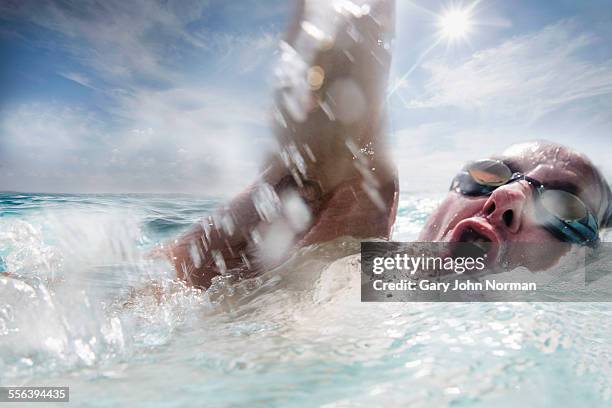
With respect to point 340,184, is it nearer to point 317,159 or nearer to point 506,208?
point 317,159

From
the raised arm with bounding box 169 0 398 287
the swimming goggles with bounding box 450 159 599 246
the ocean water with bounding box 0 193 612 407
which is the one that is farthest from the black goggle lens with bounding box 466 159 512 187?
the ocean water with bounding box 0 193 612 407

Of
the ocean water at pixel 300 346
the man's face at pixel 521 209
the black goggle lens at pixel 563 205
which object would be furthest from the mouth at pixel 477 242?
the black goggle lens at pixel 563 205

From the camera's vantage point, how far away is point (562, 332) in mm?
1161

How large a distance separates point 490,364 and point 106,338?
3.57ft

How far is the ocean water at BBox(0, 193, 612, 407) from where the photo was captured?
0.88m

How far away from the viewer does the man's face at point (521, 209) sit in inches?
66.8

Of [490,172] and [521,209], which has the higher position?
[490,172]

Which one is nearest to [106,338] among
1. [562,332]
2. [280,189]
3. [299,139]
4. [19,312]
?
→ [19,312]

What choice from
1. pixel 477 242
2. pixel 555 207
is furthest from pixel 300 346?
pixel 555 207

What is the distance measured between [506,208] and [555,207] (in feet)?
1.01

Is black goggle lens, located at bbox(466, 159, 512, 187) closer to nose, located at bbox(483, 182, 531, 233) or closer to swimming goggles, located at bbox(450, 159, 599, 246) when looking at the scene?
swimming goggles, located at bbox(450, 159, 599, 246)

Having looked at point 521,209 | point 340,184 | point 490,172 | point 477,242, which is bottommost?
point 477,242

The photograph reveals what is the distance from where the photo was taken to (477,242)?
1.67 meters

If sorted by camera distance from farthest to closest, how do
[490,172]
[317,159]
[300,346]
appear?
1. [490,172]
2. [317,159]
3. [300,346]
